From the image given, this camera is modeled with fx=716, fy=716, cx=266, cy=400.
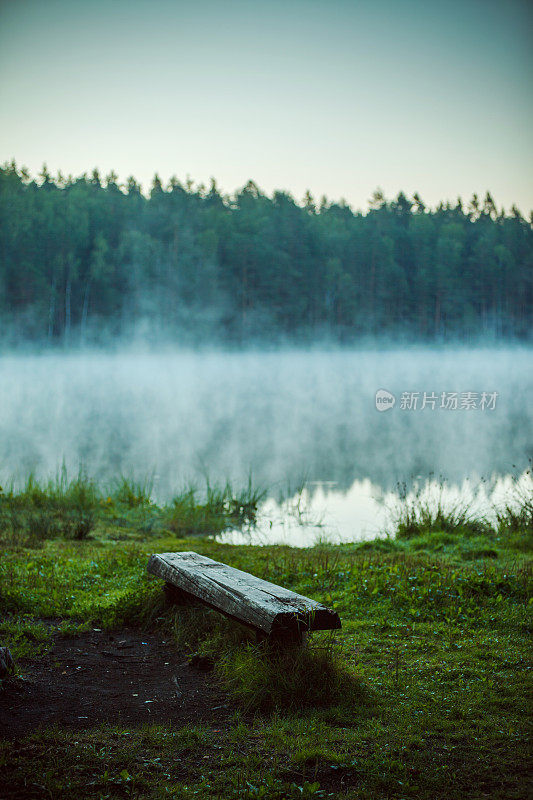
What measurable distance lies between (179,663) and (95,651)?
0.61 m

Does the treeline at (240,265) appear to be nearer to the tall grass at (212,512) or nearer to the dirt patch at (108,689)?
the tall grass at (212,512)

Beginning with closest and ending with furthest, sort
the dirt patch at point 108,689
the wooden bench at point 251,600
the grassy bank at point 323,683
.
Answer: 1. the grassy bank at point 323,683
2. the dirt patch at point 108,689
3. the wooden bench at point 251,600

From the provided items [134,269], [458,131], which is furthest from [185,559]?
[134,269]

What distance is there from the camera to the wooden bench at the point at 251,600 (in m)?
3.66

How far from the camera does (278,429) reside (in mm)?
23453

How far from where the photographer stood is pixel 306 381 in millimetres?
42125

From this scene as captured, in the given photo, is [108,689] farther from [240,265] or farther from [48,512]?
[240,265]

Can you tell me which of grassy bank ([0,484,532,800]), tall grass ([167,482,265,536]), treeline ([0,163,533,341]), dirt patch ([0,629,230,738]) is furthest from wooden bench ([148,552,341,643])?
treeline ([0,163,533,341])

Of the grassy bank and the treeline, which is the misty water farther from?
the treeline

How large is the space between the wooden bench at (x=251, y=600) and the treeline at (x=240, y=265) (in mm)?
41818

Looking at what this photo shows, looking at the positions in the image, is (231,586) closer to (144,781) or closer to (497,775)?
(144,781)

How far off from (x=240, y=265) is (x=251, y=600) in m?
51.2

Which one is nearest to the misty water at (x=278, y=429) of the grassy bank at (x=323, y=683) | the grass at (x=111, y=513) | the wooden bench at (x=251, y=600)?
the grass at (x=111, y=513)

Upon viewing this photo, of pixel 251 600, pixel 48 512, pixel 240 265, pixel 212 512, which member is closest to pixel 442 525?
pixel 212 512
